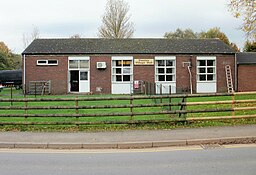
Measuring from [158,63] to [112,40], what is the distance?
6362 mm

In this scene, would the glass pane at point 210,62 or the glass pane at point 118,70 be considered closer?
the glass pane at point 118,70

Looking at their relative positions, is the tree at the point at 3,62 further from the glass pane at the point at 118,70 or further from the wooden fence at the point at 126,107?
the wooden fence at the point at 126,107

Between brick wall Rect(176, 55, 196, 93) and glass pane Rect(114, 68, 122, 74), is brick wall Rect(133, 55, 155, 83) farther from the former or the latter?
brick wall Rect(176, 55, 196, 93)

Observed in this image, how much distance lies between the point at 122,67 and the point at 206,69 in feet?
27.2

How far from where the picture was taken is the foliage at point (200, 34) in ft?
210

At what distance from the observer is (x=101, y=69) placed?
2881 centimetres

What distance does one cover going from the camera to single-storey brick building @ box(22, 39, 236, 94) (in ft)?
94.0

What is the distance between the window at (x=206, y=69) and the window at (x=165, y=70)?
2.61 m

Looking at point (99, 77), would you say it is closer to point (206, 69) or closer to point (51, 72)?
point (51, 72)

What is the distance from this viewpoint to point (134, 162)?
22.2 feet

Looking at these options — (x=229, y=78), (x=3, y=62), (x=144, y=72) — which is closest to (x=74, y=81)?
(x=144, y=72)

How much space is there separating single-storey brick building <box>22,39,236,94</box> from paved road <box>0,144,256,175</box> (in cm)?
2060

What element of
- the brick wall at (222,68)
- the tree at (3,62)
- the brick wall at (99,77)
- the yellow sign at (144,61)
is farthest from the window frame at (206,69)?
the tree at (3,62)

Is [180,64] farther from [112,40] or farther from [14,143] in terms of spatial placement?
[14,143]
